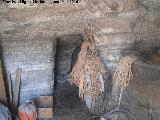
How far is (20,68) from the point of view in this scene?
18.5 feet

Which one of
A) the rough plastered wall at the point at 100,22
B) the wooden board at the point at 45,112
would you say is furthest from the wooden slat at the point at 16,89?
the wooden board at the point at 45,112

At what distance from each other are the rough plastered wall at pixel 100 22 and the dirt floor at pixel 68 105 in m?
0.87

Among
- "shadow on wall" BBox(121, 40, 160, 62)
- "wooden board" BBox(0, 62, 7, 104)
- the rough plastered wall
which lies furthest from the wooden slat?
"shadow on wall" BBox(121, 40, 160, 62)

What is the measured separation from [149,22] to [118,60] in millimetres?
832

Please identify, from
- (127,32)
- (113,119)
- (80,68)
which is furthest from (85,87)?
(127,32)

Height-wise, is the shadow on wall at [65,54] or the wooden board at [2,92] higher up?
the shadow on wall at [65,54]

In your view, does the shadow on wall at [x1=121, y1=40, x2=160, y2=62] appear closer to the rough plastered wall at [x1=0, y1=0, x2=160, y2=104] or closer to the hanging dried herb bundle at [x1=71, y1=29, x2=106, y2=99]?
the rough plastered wall at [x1=0, y1=0, x2=160, y2=104]

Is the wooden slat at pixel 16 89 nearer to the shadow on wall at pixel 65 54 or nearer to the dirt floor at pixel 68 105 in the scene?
the dirt floor at pixel 68 105

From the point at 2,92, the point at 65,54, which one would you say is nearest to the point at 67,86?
the point at 65,54

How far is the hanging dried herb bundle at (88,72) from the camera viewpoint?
18.4ft

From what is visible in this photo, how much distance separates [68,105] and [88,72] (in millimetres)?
897

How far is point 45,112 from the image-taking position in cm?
591

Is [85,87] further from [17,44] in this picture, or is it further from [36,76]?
[17,44]

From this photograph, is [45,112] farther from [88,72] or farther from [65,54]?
[65,54]
